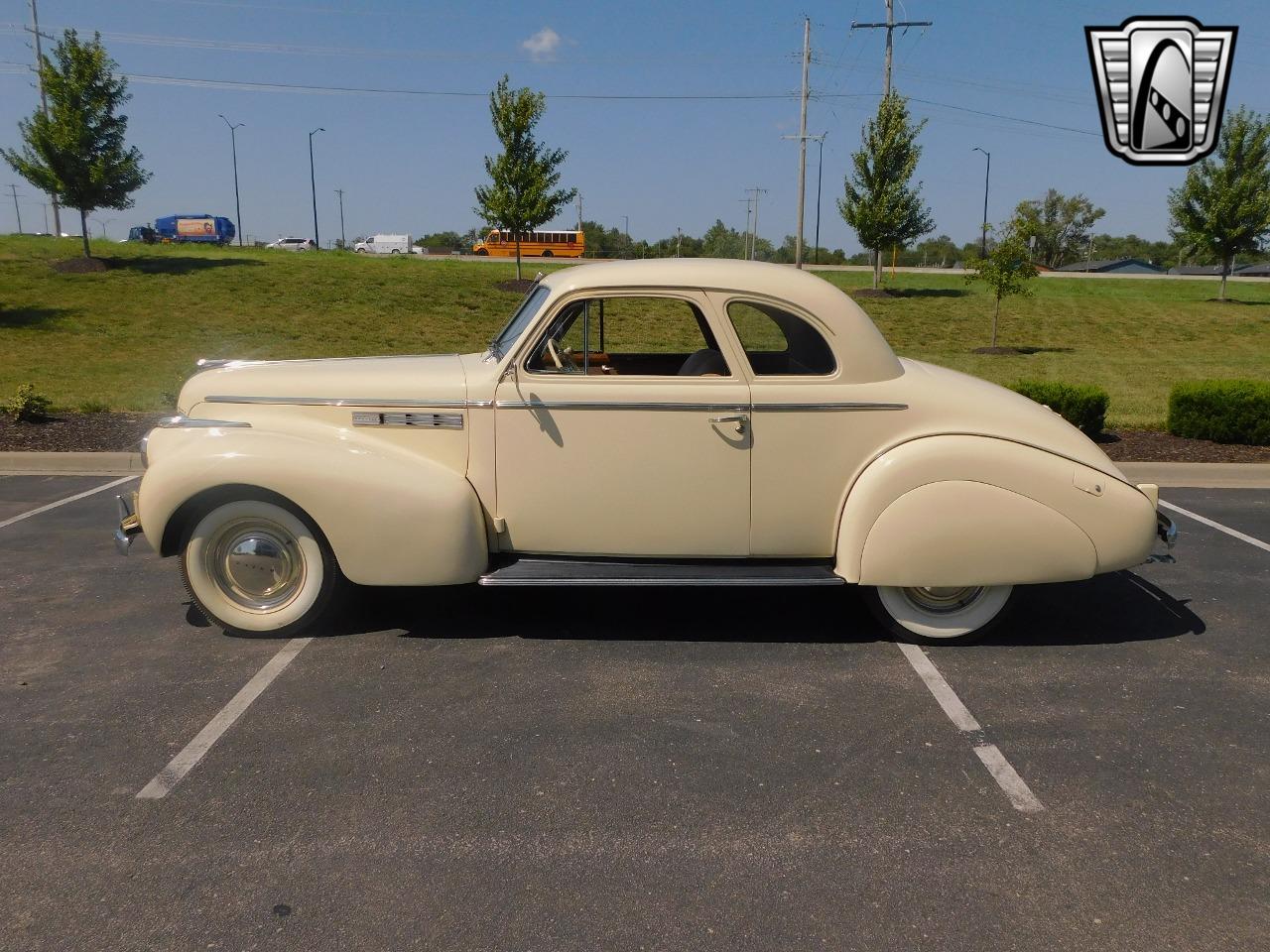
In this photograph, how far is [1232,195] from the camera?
97.3 feet

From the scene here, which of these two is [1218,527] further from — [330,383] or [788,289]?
[330,383]

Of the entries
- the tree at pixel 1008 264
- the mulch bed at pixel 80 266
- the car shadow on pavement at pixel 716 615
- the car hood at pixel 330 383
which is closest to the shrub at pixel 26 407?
the car hood at pixel 330 383

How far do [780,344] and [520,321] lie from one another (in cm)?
137

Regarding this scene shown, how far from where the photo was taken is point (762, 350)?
475 centimetres

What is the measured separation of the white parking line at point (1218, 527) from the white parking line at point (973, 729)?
3.51 metres

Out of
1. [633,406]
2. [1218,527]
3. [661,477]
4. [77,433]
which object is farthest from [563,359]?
[77,433]

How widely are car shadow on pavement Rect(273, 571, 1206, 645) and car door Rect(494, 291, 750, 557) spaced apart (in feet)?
1.63

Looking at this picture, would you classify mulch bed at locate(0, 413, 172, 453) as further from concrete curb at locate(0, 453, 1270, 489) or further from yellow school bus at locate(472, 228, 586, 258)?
yellow school bus at locate(472, 228, 586, 258)

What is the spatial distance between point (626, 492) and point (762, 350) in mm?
977

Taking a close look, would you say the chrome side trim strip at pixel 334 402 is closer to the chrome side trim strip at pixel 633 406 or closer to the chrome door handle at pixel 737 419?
the chrome side trim strip at pixel 633 406

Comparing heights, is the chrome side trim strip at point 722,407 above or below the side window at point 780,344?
below

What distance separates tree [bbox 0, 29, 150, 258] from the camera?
23547mm

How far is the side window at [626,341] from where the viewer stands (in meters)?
4.63

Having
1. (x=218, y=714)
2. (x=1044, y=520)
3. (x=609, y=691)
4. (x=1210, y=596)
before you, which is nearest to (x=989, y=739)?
(x=1044, y=520)
